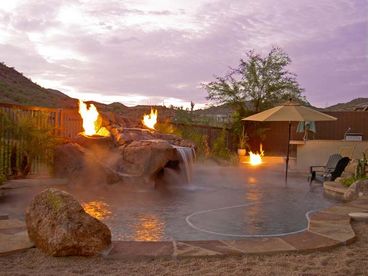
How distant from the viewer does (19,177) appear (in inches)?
396

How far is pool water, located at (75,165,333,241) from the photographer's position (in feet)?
17.9

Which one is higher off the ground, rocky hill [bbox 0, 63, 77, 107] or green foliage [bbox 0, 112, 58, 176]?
rocky hill [bbox 0, 63, 77, 107]

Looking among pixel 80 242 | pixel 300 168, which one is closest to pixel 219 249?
pixel 80 242

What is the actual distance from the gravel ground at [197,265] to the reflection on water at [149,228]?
3.84ft

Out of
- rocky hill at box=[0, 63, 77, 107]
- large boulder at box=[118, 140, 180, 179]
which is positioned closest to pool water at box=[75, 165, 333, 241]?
large boulder at box=[118, 140, 180, 179]

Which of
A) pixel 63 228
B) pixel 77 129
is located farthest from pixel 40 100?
pixel 63 228

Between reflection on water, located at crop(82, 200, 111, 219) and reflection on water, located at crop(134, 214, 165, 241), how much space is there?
0.57m

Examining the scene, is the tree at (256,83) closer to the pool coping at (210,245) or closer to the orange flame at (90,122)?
the orange flame at (90,122)

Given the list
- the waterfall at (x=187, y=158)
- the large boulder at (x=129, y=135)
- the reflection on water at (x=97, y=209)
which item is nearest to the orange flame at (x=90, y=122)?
the large boulder at (x=129, y=135)

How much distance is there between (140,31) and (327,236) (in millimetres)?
9169

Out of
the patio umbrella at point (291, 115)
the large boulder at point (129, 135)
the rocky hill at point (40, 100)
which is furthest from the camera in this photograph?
the rocky hill at point (40, 100)

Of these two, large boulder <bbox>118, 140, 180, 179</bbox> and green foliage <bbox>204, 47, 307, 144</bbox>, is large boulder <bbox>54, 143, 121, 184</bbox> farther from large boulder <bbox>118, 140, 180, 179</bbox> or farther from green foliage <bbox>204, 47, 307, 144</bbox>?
green foliage <bbox>204, 47, 307, 144</bbox>

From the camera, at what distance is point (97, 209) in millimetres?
7051

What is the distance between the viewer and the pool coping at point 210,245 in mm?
4027
